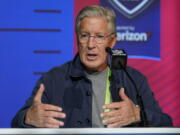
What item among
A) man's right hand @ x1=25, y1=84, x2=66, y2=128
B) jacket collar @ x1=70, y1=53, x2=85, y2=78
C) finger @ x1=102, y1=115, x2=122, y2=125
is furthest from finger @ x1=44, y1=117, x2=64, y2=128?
jacket collar @ x1=70, y1=53, x2=85, y2=78

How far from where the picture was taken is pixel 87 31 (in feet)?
6.42

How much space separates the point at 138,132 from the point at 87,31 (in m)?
1.07

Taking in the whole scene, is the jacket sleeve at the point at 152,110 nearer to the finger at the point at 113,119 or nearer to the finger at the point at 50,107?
the finger at the point at 113,119

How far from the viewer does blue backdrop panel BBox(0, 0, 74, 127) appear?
292 cm

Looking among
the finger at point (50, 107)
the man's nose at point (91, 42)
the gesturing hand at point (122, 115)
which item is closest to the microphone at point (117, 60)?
the gesturing hand at point (122, 115)

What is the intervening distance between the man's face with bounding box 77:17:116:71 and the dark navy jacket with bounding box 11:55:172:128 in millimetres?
51

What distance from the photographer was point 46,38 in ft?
9.61

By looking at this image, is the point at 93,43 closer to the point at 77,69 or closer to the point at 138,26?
the point at 77,69

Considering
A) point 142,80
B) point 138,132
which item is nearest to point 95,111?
point 142,80

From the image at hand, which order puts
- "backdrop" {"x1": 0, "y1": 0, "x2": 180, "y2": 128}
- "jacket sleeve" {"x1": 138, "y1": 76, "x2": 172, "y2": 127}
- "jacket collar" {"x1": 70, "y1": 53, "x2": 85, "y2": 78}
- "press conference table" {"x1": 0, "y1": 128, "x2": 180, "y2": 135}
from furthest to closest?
"backdrop" {"x1": 0, "y1": 0, "x2": 180, "y2": 128}
"jacket collar" {"x1": 70, "y1": 53, "x2": 85, "y2": 78}
"jacket sleeve" {"x1": 138, "y1": 76, "x2": 172, "y2": 127}
"press conference table" {"x1": 0, "y1": 128, "x2": 180, "y2": 135}

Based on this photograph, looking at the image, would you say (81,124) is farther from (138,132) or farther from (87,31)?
(138,132)

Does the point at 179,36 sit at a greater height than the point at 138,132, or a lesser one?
greater

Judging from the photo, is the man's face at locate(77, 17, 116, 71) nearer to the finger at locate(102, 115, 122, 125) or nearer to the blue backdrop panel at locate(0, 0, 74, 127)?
the finger at locate(102, 115, 122, 125)

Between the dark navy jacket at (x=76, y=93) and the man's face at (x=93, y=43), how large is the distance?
51mm
